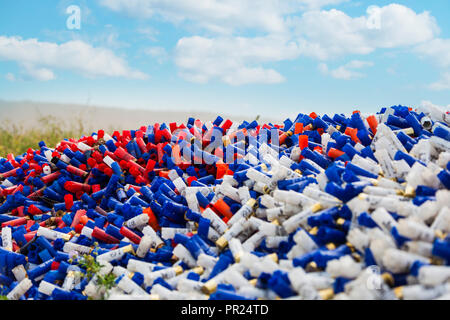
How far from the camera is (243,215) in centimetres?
373

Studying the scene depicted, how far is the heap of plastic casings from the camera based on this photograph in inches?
109

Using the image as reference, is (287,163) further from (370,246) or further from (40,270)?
(40,270)

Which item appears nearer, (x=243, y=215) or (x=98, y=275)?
(x=98, y=275)

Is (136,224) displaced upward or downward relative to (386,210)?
downward

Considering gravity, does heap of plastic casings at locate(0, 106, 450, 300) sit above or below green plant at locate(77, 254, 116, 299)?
above

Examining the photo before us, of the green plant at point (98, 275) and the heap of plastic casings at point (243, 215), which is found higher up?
the heap of plastic casings at point (243, 215)

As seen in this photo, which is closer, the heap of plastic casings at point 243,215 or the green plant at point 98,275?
the heap of plastic casings at point 243,215

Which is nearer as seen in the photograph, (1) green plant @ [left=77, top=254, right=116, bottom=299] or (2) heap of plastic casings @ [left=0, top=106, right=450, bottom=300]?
(2) heap of plastic casings @ [left=0, top=106, right=450, bottom=300]

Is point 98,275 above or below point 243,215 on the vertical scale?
below

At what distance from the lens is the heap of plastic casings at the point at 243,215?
2767 millimetres

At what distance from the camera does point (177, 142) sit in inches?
225
